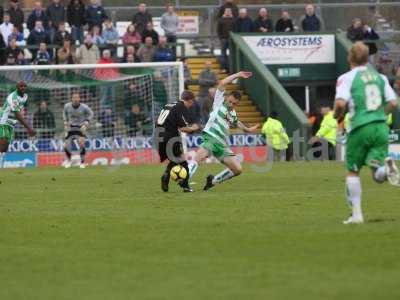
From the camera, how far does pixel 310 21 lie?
39.0m

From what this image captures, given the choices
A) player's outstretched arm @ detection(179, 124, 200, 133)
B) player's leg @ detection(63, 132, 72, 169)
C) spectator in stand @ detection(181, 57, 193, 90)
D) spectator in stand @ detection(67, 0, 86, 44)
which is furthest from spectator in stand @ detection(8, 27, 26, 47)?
player's outstretched arm @ detection(179, 124, 200, 133)

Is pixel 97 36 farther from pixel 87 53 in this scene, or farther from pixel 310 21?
pixel 310 21

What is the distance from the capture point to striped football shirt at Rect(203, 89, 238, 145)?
21.1 meters

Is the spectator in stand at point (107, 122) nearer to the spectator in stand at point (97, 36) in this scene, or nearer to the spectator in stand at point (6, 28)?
the spectator in stand at point (97, 36)

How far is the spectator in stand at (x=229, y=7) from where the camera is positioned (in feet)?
125

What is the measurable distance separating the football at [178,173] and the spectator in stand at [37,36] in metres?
16.3

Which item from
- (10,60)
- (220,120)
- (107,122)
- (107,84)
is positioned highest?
(10,60)

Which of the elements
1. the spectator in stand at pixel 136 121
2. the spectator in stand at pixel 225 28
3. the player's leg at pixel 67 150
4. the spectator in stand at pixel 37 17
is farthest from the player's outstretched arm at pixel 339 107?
the spectator in stand at pixel 225 28

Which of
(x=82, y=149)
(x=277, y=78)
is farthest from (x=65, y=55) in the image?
(x=277, y=78)

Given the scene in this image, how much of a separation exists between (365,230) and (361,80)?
5.39ft

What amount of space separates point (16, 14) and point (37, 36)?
3.15 feet

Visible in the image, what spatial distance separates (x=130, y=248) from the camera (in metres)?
12.5

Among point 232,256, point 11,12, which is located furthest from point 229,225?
point 11,12

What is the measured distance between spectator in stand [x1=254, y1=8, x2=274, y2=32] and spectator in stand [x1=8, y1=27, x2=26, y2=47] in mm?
7398
